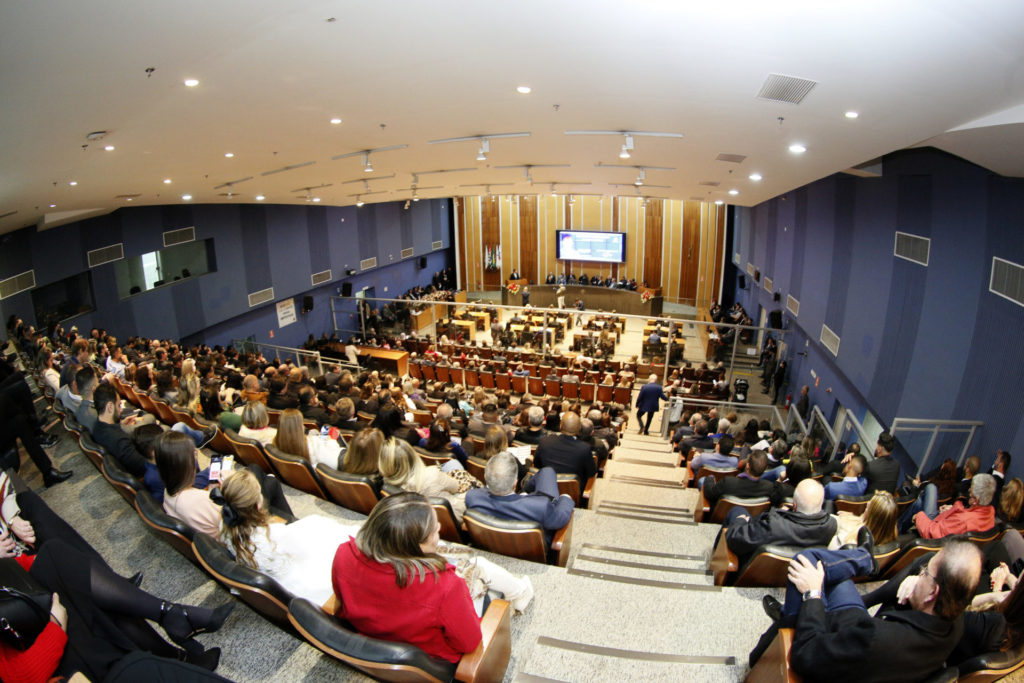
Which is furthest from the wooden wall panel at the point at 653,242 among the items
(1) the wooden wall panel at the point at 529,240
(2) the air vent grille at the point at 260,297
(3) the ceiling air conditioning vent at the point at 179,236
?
(3) the ceiling air conditioning vent at the point at 179,236

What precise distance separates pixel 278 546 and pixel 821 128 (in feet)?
17.7

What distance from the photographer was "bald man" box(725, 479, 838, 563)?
289 cm

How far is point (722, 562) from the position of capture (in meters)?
3.36

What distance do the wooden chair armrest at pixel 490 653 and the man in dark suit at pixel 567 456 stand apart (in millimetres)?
2041

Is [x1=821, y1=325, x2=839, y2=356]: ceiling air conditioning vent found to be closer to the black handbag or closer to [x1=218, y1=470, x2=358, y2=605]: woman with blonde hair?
[x1=218, y1=470, x2=358, y2=605]: woman with blonde hair

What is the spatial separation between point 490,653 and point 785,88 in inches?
157

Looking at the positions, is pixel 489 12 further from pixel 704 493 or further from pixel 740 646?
pixel 704 493

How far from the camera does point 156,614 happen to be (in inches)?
84.3

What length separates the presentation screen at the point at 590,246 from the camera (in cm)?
2350

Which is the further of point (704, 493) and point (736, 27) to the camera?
point (704, 493)

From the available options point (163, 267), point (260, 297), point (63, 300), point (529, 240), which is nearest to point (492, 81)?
point (63, 300)

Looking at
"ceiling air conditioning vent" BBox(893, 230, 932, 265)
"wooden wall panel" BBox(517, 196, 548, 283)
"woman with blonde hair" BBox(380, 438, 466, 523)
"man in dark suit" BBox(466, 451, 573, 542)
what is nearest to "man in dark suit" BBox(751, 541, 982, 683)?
"man in dark suit" BBox(466, 451, 573, 542)

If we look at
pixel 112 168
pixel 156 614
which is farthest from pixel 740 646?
pixel 112 168

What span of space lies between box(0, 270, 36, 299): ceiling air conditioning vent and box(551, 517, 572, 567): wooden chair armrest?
10458mm
